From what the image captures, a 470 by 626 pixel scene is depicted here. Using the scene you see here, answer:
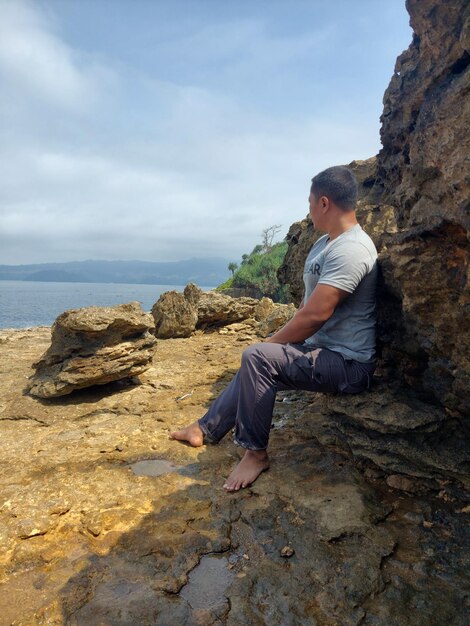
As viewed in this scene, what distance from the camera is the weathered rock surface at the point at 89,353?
6.39 metres

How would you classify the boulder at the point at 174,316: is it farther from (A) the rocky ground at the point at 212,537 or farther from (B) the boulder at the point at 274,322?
(A) the rocky ground at the point at 212,537

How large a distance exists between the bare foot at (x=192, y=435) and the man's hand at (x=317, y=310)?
169cm

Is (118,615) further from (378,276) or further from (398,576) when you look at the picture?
(378,276)

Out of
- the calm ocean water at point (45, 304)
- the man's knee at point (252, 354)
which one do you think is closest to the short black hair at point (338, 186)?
the man's knee at point (252, 354)

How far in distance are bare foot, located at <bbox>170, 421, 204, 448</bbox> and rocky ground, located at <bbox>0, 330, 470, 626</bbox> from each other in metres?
0.10

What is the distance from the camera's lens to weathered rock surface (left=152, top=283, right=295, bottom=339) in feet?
36.2

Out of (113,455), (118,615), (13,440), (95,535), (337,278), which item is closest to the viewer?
(118,615)

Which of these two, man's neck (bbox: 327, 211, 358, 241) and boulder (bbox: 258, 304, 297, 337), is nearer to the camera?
man's neck (bbox: 327, 211, 358, 241)

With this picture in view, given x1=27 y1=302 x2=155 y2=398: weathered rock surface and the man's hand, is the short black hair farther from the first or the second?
x1=27 y1=302 x2=155 y2=398: weathered rock surface

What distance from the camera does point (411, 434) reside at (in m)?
3.78

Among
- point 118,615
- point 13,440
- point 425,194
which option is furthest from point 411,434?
point 13,440

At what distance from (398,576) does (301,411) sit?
302 cm

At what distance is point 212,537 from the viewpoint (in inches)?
128

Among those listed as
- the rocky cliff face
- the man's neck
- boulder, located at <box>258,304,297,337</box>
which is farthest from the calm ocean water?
the rocky cliff face
